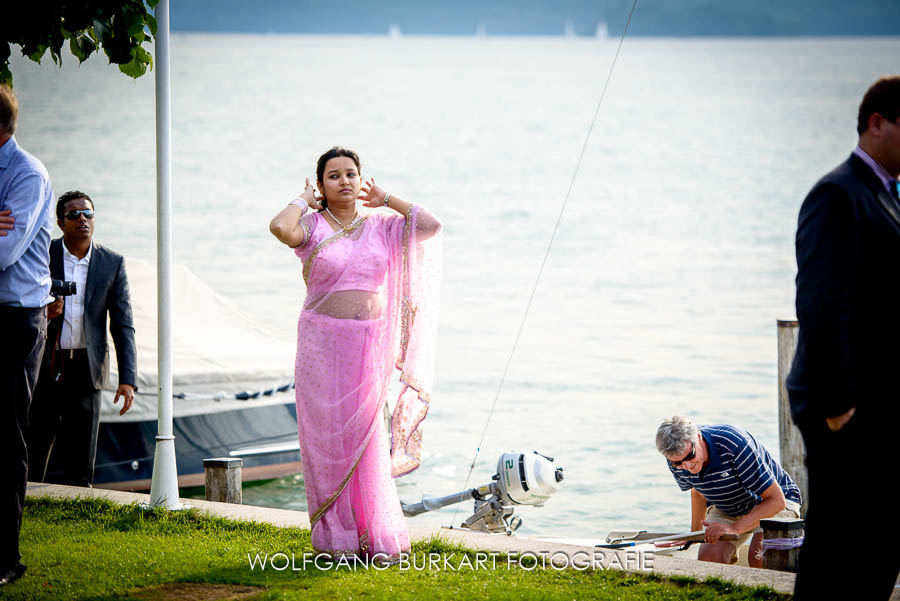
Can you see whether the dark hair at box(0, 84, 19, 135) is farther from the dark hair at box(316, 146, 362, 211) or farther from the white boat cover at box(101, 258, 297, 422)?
the white boat cover at box(101, 258, 297, 422)

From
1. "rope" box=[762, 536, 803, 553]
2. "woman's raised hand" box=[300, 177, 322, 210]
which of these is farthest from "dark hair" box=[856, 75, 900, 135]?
"woman's raised hand" box=[300, 177, 322, 210]

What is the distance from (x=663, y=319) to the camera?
33.0 meters

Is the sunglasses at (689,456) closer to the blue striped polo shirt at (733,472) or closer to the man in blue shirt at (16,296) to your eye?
the blue striped polo shirt at (733,472)

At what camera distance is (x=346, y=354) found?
5.77 meters

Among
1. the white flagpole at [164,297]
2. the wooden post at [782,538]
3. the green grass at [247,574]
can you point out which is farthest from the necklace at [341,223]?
the wooden post at [782,538]

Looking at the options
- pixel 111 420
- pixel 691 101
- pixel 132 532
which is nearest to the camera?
pixel 132 532

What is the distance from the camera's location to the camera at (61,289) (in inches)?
280

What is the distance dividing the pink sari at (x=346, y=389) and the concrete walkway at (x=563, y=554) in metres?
0.54

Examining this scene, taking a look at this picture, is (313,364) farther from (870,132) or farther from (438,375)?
(438,375)

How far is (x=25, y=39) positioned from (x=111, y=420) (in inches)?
229

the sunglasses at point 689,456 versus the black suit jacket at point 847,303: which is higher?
the black suit jacket at point 847,303

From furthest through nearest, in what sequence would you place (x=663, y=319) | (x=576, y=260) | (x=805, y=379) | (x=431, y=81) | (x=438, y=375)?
(x=431, y=81) < (x=576, y=260) < (x=663, y=319) < (x=438, y=375) < (x=805, y=379)

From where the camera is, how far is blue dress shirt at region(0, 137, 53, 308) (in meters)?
4.98

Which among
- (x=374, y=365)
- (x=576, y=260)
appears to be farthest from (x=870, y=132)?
(x=576, y=260)
